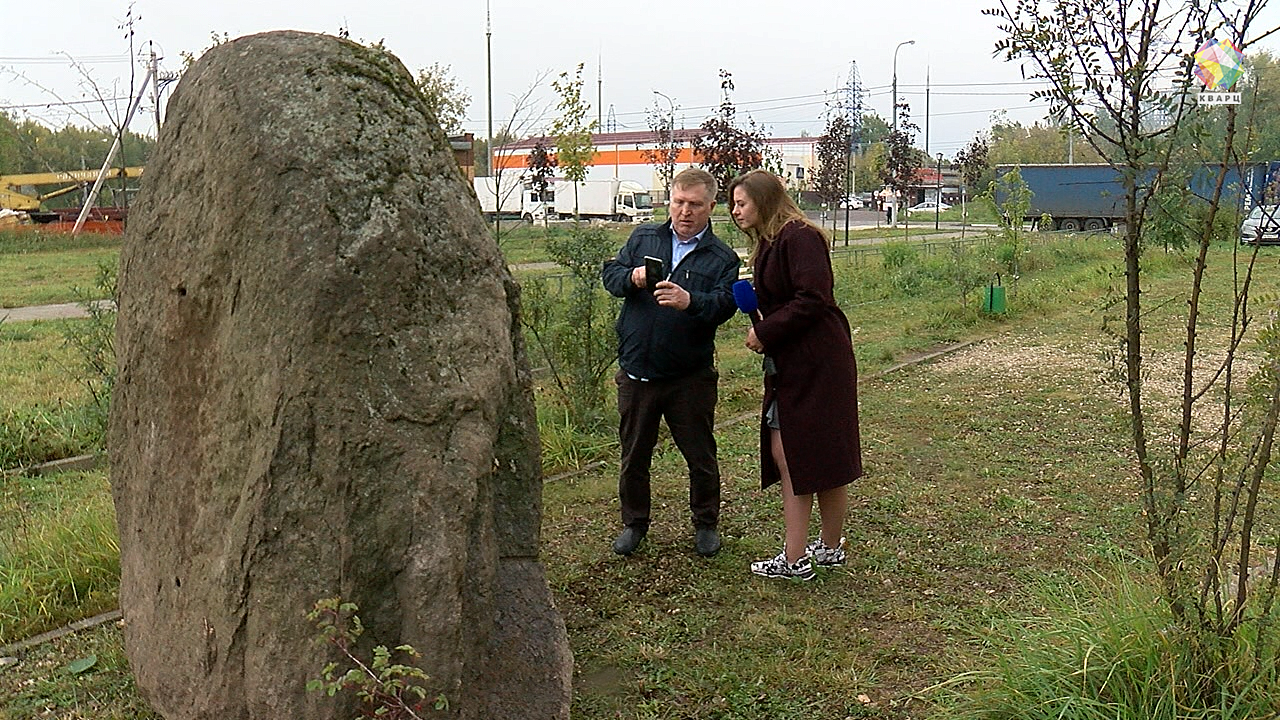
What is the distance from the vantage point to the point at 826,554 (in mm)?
5266

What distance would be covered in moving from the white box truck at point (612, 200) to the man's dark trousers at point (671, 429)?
125 feet

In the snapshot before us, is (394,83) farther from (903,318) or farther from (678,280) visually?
(903,318)

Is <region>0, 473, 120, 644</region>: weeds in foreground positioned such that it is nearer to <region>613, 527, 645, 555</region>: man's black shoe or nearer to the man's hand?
<region>613, 527, 645, 555</region>: man's black shoe

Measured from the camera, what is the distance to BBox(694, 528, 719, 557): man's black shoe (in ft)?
18.1

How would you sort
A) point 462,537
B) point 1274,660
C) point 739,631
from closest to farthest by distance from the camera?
point 462,537
point 1274,660
point 739,631

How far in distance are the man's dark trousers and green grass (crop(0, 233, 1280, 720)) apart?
0.29 m

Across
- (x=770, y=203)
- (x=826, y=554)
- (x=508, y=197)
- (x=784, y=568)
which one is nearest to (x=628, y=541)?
(x=784, y=568)

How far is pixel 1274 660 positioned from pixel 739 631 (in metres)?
1.98

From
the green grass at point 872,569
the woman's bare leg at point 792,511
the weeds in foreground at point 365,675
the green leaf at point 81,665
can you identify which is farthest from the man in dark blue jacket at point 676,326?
the green leaf at point 81,665

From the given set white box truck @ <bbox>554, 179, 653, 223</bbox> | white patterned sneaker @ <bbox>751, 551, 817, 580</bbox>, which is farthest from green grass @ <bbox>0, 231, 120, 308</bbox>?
white box truck @ <bbox>554, 179, 653, 223</bbox>

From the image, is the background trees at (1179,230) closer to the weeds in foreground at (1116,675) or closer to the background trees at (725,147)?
the weeds in foreground at (1116,675)

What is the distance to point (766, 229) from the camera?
4949 millimetres

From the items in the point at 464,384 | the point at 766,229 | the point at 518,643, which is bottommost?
the point at 518,643

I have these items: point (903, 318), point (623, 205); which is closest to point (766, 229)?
point (903, 318)
